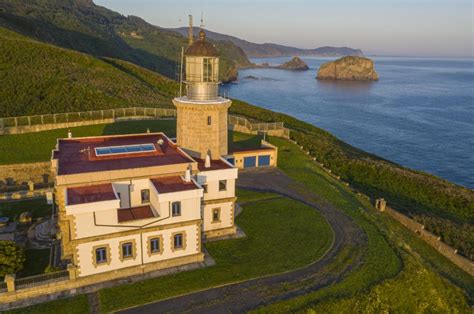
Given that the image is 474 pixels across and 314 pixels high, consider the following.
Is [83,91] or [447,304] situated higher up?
[83,91]

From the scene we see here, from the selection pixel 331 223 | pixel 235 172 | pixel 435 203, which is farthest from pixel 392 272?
pixel 435 203

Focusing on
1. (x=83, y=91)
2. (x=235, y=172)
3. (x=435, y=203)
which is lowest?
(x=435, y=203)

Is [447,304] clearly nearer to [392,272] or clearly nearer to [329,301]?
[392,272]

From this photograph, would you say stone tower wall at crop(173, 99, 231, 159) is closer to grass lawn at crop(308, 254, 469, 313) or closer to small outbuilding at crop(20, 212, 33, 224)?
small outbuilding at crop(20, 212, 33, 224)

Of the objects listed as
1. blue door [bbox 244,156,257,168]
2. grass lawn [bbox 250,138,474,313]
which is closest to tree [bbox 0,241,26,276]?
grass lawn [bbox 250,138,474,313]

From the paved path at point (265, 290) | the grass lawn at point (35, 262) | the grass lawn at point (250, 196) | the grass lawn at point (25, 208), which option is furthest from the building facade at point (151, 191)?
the grass lawn at point (25, 208)

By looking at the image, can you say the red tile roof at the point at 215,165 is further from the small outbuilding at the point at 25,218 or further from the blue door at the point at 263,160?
the small outbuilding at the point at 25,218

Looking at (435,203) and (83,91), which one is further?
(83,91)
